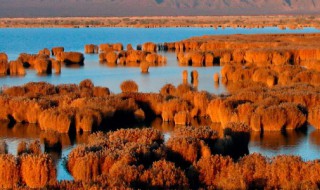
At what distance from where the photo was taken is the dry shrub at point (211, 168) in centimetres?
1429

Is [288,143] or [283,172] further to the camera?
[288,143]

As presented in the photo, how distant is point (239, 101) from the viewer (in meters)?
24.6

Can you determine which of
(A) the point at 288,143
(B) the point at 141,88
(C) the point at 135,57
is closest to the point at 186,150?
(A) the point at 288,143

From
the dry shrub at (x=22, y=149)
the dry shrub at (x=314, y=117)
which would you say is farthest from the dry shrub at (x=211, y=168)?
the dry shrub at (x=314, y=117)

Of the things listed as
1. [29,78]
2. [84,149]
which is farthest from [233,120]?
[29,78]

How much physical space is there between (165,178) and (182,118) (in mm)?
9988

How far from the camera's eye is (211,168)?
1457 cm

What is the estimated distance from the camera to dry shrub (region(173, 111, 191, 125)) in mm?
23297

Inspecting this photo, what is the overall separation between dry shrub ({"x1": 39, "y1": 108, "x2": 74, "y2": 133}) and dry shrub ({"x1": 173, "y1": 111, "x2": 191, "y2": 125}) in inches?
163

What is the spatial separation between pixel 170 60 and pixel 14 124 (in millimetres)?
27788

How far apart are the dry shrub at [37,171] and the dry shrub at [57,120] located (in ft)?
20.7

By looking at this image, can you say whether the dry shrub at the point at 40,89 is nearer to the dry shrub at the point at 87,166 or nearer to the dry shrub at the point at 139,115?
the dry shrub at the point at 139,115

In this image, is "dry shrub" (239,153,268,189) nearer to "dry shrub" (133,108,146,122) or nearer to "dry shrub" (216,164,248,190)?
"dry shrub" (216,164,248,190)

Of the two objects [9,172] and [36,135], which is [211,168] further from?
[36,135]
